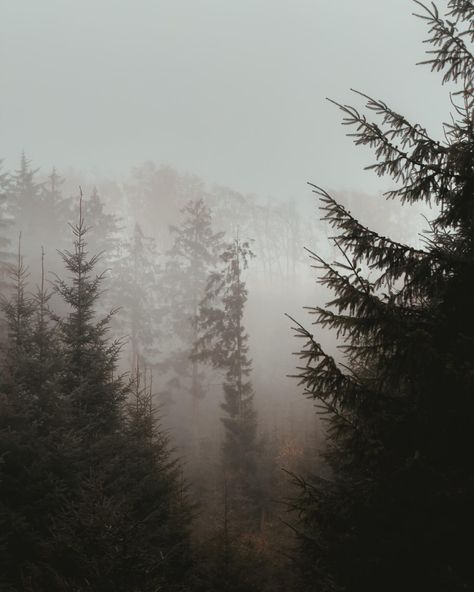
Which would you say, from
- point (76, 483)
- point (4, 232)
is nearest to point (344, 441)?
point (76, 483)

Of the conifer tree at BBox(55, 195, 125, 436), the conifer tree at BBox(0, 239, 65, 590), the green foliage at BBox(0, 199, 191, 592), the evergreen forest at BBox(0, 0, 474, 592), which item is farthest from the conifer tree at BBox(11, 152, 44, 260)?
the conifer tree at BBox(0, 239, 65, 590)

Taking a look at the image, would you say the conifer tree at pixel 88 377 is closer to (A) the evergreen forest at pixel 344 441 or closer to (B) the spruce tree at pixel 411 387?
(A) the evergreen forest at pixel 344 441

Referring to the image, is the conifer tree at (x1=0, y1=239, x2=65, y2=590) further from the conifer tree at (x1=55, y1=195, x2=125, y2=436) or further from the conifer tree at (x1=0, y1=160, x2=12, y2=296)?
the conifer tree at (x1=0, y1=160, x2=12, y2=296)

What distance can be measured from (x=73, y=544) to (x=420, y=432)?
4.75 m

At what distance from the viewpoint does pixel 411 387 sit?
4.33 metres

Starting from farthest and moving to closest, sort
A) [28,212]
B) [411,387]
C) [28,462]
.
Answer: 1. [28,212]
2. [28,462]
3. [411,387]

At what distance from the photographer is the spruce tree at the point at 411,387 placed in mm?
3689

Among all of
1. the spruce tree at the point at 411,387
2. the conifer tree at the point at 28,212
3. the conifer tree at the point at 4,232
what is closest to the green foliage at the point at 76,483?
the spruce tree at the point at 411,387

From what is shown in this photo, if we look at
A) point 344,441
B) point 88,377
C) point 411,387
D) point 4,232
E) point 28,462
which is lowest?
point 28,462

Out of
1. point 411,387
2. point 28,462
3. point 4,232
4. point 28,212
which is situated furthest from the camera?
point 4,232

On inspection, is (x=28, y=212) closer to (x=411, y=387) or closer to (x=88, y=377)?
(x=88, y=377)

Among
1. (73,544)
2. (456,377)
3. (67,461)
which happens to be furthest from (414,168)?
(67,461)

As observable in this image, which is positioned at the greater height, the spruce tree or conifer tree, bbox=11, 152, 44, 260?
conifer tree, bbox=11, 152, 44, 260

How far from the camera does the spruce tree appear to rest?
3689 mm
